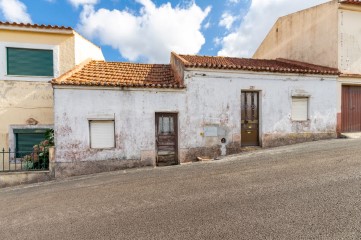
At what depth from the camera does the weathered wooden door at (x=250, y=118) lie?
29.3 feet

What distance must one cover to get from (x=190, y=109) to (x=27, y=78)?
24.2ft

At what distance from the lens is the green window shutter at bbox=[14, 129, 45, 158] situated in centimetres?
873

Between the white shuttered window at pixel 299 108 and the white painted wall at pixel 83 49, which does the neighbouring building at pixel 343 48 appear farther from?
the white painted wall at pixel 83 49

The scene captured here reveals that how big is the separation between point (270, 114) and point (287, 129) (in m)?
1.10

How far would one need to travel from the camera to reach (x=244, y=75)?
868cm

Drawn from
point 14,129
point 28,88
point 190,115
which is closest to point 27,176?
point 14,129

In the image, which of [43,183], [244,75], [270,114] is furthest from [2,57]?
[270,114]

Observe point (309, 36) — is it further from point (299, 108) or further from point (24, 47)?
point (24, 47)

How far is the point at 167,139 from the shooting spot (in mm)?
8227

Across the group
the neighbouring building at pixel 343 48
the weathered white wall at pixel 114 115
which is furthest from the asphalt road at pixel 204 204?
the neighbouring building at pixel 343 48

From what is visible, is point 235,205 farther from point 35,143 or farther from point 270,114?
point 35,143

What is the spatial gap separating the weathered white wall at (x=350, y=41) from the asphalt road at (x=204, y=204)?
568cm

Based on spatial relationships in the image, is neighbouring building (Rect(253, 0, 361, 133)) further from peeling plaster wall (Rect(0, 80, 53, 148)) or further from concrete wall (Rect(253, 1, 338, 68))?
peeling plaster wall (Rect(0, 80, 53, 148))

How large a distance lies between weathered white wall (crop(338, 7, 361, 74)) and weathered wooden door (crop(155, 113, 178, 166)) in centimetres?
892
